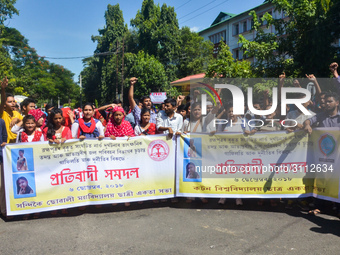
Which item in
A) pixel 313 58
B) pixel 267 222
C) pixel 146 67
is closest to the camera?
pixel 267 222

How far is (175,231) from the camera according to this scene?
4.29 metres

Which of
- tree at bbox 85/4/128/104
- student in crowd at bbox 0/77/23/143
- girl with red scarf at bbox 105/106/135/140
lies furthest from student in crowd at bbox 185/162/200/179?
tree at bbox 85/4/128/104

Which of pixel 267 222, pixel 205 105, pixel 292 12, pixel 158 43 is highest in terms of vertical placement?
pixel 158 43

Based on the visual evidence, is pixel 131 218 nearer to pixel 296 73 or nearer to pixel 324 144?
pixel 324 144

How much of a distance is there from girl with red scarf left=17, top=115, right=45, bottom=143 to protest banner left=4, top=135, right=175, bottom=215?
0.21 metres

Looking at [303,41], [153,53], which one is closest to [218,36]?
[153,53]

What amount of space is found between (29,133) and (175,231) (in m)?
2.82

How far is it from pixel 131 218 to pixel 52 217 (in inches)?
49.0

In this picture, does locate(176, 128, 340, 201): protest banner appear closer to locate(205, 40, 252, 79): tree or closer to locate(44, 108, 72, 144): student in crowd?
locate(44, 108, 72, 144): student in crowd

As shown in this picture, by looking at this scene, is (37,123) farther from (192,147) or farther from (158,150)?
(192,147)

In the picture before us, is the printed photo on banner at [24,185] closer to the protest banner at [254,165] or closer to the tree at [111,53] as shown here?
the protest banner at [254,165]

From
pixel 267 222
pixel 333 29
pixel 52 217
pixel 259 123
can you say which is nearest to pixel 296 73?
pixel 333 29

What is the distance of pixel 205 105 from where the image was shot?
5957 millimetres

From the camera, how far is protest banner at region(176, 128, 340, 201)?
5.07 meters
